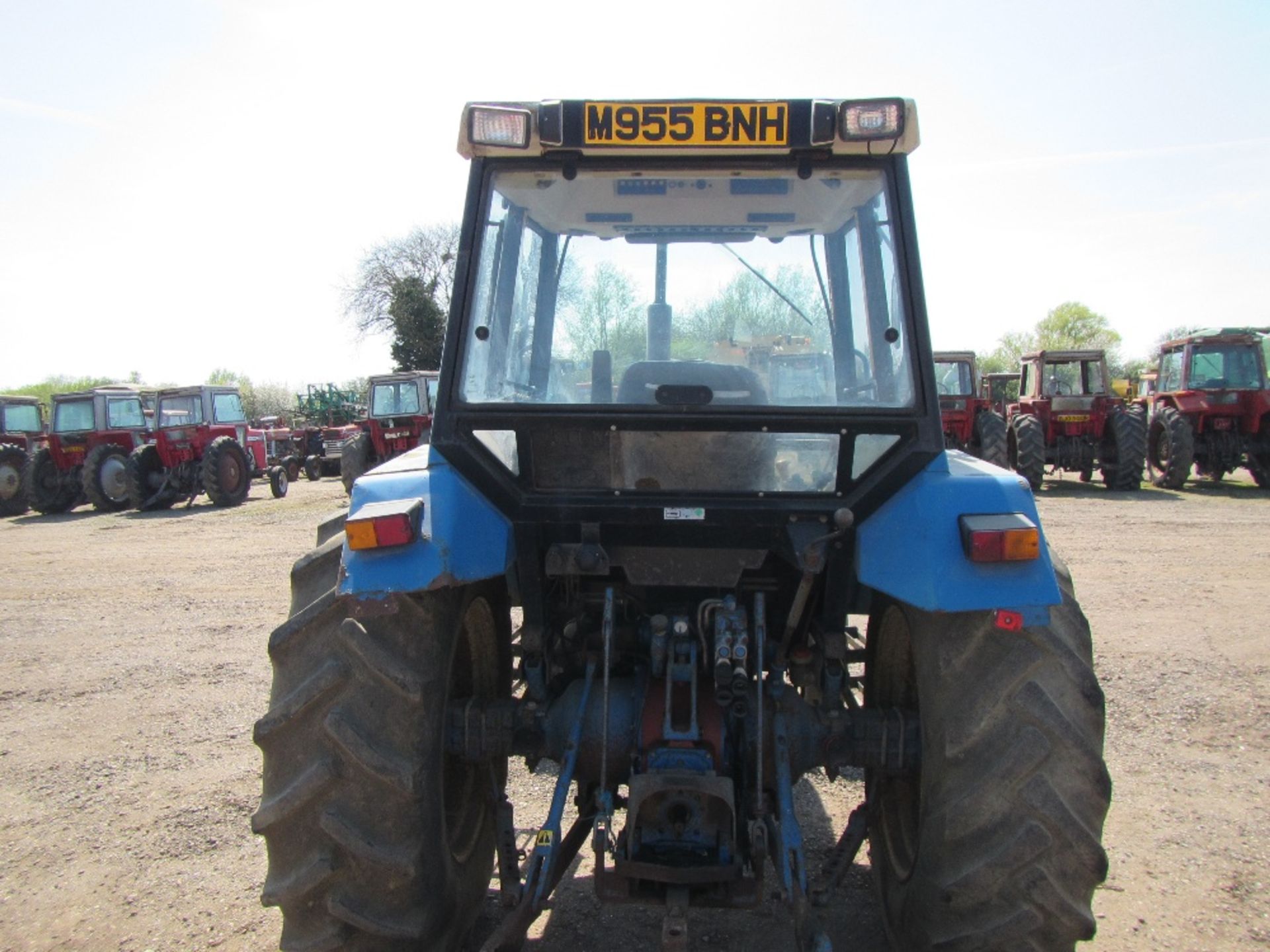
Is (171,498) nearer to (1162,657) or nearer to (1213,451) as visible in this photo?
(1162,657)

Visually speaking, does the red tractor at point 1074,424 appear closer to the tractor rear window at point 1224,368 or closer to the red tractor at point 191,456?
the tractor rear window at point 1224,368

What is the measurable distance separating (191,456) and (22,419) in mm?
7064

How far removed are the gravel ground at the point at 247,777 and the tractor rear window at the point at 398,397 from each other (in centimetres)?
953

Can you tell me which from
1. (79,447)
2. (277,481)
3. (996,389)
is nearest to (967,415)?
(996,389)

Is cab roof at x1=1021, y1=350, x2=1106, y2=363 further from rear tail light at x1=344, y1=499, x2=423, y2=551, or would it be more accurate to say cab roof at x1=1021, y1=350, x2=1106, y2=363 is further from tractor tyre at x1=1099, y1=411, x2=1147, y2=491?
rear tail light at x1=344, y1=499, x2=423, y2=551

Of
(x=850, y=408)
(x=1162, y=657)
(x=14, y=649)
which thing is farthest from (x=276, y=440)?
→ (x=850, y=408)

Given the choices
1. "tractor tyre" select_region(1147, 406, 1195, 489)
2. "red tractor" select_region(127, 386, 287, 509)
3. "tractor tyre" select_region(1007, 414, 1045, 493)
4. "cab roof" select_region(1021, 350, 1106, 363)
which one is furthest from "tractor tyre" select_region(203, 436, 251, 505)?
"tractor tyre" select_region(1147, 406, 1195, 489)

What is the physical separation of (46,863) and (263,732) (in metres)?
1.99

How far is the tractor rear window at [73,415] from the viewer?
1881 centimetres

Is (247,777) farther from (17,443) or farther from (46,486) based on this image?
(17,443)

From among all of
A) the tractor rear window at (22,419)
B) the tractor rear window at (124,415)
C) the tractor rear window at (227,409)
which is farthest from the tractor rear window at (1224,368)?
the tractor rear window at (22,419)

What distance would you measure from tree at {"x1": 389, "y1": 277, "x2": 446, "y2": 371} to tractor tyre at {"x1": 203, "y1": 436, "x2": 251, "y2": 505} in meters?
18.7

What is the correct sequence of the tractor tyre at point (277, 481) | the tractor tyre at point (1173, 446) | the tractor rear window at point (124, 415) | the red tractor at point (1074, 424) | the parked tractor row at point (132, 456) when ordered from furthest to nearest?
1. the tractor tyre at point (277, 481)
2. the tractor rear window at point (124, 415)
3. the parked tractor row at point (132, 456)
4. the red tractor at point (1074, 424)
5. the tractor tyre at point (1173, 446)

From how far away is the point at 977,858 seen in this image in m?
2.24
